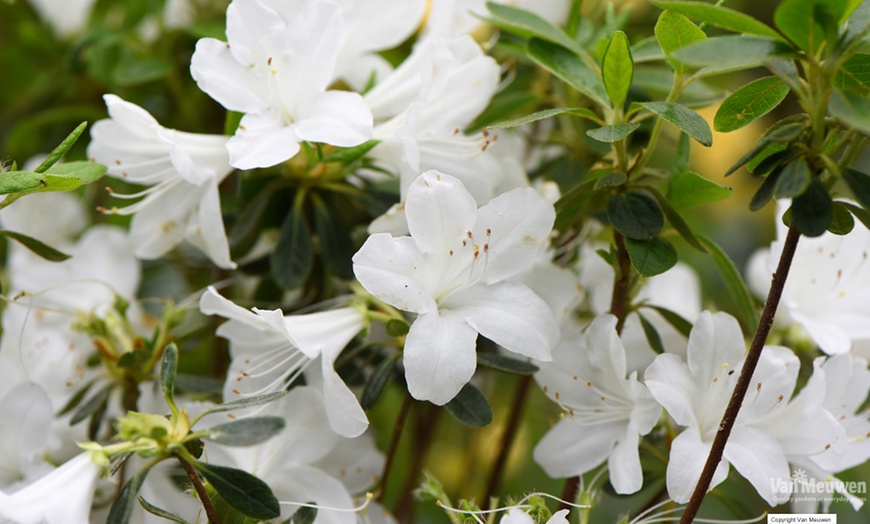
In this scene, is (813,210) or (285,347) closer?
(813,210)

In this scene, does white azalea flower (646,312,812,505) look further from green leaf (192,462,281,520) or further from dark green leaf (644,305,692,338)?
green leaf (192,462,281,520)

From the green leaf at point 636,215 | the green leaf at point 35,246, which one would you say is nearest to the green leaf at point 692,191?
the green leaf at point 636,215

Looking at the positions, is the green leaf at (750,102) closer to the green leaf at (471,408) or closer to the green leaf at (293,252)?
the green leaf at (471,408)

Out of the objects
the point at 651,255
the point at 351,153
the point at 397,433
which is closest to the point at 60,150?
the point at 351,153

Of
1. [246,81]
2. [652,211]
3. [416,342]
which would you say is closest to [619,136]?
[652,211]

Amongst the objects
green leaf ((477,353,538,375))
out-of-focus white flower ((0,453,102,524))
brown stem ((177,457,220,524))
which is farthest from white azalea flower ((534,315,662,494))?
out-of-focus white flower ((0,453,102,524))

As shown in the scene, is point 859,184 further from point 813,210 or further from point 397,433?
point 397,433
